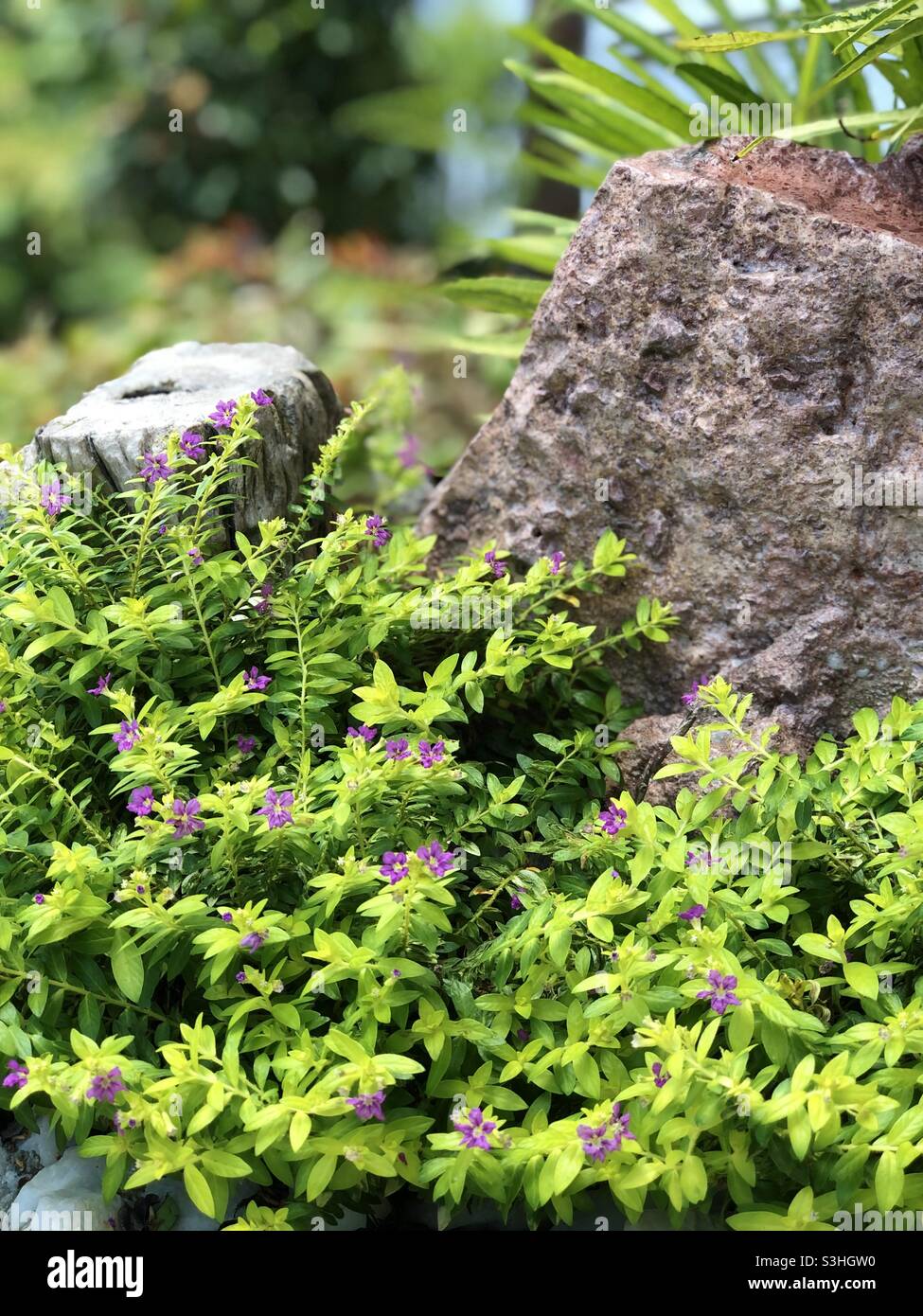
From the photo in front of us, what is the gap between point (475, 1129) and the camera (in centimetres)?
187

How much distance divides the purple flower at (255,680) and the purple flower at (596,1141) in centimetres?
103

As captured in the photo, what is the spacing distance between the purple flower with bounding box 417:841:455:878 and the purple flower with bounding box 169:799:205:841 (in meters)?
0.39

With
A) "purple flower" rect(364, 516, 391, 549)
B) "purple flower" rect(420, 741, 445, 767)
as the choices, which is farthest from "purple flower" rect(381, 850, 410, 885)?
"purple flower" rect(364, 516, 391, 549)

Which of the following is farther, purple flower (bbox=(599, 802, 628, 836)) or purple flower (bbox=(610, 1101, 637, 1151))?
purple flower (bbox=(599, 802, 628, 836))

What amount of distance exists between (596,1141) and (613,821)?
0.60m

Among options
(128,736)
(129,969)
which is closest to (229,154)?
(128,736)

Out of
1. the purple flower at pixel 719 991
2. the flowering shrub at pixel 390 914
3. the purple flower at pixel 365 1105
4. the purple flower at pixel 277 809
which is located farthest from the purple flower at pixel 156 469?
the purple flower at pixel 719 991

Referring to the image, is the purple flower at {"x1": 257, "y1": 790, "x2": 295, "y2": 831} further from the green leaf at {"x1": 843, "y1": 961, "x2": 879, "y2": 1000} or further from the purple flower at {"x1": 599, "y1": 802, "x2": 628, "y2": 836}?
the green leaf at {"x1": 843, "y1": 961, "x2": 879, "y2": 1000}

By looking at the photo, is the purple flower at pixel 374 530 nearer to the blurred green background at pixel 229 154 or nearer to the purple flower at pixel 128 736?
the purple flower at pixel 128 736

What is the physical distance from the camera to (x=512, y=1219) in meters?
2.15

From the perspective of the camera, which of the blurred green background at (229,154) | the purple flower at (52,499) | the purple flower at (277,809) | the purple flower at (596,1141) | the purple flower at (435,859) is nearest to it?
the purple flower at (596,1141)

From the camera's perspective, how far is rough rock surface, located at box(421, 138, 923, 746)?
2.70m

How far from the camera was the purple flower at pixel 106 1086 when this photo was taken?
190cm
